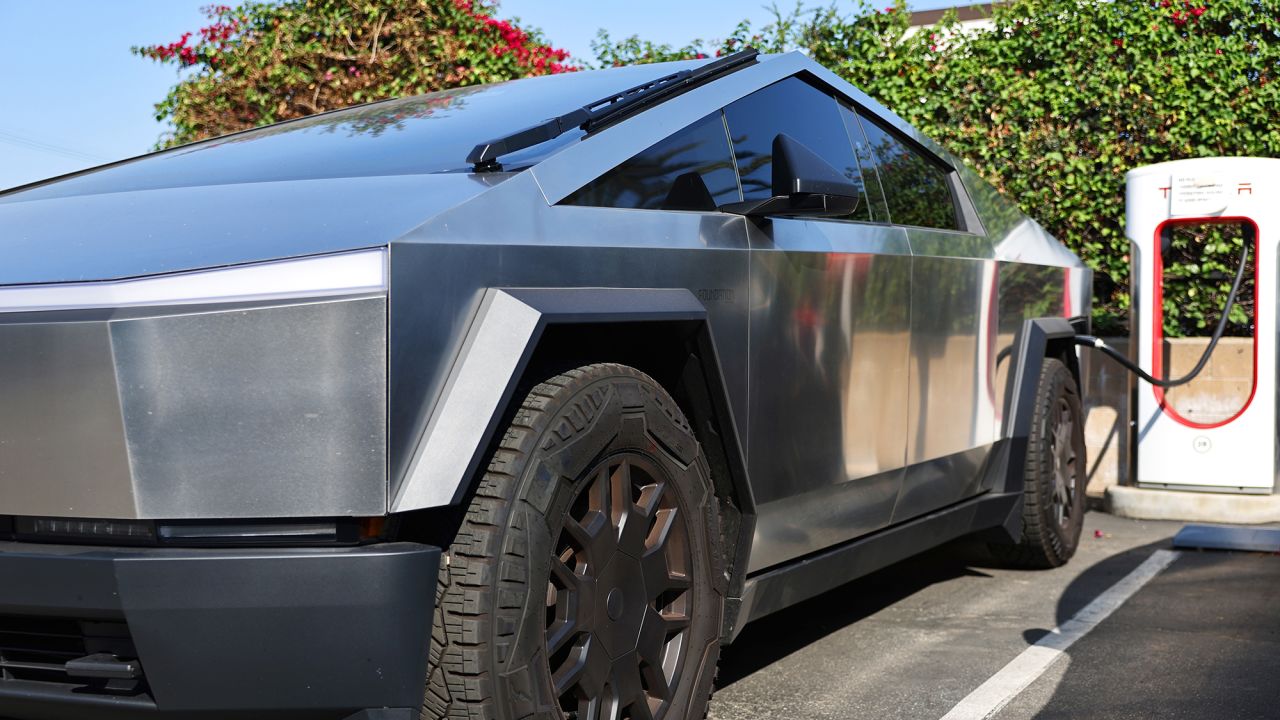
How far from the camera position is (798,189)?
2916mm

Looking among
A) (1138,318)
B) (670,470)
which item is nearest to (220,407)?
(670,470)

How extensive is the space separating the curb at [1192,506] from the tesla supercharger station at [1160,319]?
0.13 meters

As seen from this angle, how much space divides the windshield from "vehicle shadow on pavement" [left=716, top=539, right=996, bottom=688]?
5.49ft

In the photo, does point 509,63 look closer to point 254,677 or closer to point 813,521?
point 813,521

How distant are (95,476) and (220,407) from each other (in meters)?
0.22

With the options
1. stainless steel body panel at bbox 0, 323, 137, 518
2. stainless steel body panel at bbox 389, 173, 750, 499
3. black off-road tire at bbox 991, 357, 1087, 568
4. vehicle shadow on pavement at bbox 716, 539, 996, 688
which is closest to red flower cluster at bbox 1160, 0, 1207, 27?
black off-road tire at bbox 991, 357, 1087, 568

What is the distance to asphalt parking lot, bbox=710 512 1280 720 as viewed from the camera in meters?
3.42

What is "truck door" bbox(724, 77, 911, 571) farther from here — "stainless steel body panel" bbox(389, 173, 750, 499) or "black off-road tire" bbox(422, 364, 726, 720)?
"black off-road tire" bbox(422, 364, 726, 720)

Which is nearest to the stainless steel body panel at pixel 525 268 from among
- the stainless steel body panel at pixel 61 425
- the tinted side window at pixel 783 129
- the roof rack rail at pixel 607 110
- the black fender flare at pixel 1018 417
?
the roof rack rail at pixel 607 110

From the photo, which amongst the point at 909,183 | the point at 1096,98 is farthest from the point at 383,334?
the point at 1096,98

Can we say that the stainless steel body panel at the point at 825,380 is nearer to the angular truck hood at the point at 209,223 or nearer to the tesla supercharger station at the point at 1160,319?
the angular truck hood at the point at 209,223

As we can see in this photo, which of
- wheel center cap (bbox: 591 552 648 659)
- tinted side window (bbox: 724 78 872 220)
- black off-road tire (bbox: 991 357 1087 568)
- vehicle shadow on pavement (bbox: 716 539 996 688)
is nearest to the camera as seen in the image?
wheel center cap (bbox: 591 552 648 659)

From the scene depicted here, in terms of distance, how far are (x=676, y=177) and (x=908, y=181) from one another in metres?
1.52

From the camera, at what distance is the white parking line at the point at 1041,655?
11.1ft
